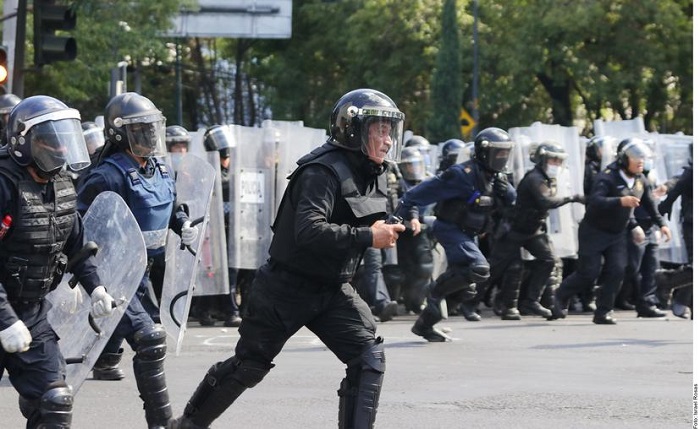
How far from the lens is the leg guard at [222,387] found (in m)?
6.12

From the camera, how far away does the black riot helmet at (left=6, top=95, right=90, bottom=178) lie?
5895mm

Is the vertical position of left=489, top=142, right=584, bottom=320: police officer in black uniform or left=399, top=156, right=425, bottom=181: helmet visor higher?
left=399, top=156, right=425, bottom=181: helmet visor

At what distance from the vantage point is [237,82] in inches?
1913

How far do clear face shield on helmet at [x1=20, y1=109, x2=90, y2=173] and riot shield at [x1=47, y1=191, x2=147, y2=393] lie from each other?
0.89 meters

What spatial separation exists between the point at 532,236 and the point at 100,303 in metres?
8.36

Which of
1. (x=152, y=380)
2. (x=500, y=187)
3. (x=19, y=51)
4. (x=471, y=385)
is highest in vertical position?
(x=19, y=51)

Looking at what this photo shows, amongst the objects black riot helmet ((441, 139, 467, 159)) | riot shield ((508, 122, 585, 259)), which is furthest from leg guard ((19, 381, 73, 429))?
black riot helmet ((441, 139, 467, 159))

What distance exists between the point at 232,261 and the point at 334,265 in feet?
25.5

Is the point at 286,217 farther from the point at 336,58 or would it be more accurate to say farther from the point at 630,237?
the point at 336,58

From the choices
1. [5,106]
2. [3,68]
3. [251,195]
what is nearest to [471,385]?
[5,106]

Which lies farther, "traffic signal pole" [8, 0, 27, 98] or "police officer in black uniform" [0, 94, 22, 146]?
"traffic signal pole" [8, 0, 27, 98]

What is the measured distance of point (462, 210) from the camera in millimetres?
11820

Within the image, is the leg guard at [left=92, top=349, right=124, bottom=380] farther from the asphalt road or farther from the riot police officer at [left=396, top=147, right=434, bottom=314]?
the riot police officer at [left=396, top=147, right=434, bottom=314]

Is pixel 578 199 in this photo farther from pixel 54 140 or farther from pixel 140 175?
pixel 54 140
